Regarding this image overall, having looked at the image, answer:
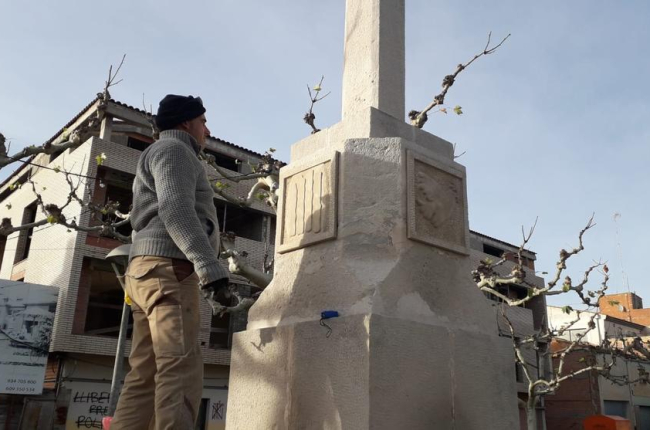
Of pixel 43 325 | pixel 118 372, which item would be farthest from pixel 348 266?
pixel 43 325

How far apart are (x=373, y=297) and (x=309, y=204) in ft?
2.43

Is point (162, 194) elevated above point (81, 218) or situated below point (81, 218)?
below

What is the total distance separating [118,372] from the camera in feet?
32.9

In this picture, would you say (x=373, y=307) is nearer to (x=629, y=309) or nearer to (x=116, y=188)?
(x=116, y=188)

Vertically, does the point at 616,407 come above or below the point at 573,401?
below

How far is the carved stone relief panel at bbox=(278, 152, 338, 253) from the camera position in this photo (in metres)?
3.14

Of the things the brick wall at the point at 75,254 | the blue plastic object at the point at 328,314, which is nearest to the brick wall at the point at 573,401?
the brick wall at the point at 75,254

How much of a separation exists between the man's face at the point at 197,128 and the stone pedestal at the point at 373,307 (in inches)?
23.0

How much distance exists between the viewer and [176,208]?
2.65 meters

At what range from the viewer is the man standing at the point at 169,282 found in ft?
8.09

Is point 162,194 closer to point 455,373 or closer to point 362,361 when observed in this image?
point 362,361

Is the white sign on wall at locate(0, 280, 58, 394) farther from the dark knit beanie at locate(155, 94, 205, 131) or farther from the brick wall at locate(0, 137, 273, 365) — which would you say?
the dark knit beanie at locate(155, 94, 205, 131)

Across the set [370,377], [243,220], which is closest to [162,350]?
[370,377]

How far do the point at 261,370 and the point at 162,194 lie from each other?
1.02 meters
